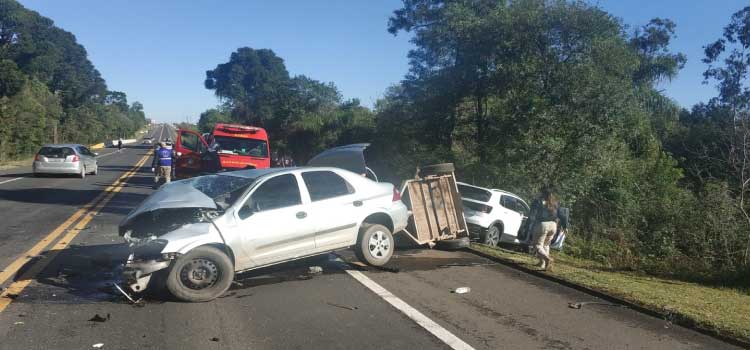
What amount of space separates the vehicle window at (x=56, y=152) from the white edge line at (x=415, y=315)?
20.6 meters

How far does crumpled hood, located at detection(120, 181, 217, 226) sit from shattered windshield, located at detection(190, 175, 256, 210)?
17cm

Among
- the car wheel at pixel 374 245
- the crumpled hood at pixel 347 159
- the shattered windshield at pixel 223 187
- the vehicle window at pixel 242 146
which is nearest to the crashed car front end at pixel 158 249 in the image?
the shattered windshield at pixel 223 187

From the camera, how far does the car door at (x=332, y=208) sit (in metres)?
8.07

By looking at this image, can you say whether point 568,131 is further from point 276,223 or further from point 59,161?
point 59,161

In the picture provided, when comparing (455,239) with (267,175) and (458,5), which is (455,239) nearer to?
(267,175)

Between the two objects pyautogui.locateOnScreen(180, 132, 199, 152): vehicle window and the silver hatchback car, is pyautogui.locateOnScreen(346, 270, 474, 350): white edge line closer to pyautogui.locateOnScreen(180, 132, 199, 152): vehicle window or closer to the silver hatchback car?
pyautogui.locateOnScreen(180, 132, 199, 152): vehicle window

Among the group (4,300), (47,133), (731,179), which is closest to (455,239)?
(4,300)

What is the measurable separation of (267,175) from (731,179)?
17.2 m

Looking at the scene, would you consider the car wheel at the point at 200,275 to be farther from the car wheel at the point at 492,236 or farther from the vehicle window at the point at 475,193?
→ the vehicle window at the point at 475,193

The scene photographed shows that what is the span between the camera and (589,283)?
27.0 feet

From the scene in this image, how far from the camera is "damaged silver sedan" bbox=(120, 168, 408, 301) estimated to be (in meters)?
6.68

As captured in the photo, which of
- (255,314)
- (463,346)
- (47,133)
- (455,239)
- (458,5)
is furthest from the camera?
(47,133)

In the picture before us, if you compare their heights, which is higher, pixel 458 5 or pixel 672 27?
pixel 672 27

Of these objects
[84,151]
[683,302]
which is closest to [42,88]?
[84,151]
